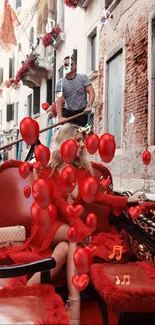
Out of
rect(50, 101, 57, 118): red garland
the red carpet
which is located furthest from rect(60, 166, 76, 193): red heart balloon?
rect(50, 101, 57, 118): red garland

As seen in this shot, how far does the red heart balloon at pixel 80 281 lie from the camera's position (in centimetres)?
186

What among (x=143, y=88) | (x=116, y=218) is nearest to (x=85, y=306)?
(x=116, y=218)

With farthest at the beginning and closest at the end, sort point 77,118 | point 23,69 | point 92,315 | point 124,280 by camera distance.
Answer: point 23,69, point 77,118, point 92,315, point 124,280

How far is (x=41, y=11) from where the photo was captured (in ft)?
20.3

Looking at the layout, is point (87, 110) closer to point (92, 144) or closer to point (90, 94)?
point (90, 94)

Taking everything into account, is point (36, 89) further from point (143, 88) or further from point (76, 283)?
point (76, 283)

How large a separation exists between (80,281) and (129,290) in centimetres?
32

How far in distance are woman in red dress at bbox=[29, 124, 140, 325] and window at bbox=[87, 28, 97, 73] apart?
10.4ft

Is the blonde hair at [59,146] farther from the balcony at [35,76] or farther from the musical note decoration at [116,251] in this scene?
the balcony at [35,76]

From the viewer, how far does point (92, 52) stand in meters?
5.65

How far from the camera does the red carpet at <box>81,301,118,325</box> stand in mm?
2250

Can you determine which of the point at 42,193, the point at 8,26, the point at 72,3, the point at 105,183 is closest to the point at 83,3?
the point at 72,3

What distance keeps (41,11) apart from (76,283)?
5092 mm

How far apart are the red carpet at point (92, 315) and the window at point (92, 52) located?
3.63 metres
